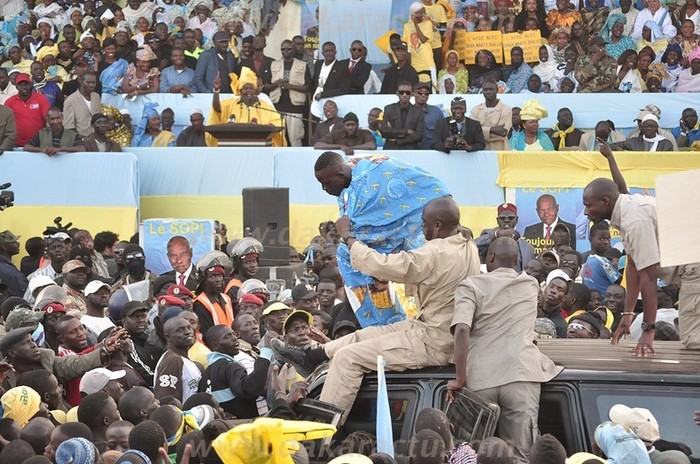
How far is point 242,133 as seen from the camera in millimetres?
17047

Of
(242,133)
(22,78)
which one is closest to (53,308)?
(242,133)

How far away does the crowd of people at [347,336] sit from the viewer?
6055 millimetres

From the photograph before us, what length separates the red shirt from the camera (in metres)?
17.5

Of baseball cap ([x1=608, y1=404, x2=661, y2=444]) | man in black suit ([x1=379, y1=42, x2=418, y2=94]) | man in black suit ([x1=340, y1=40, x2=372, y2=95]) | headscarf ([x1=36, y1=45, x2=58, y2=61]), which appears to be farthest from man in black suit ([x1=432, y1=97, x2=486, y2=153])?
baseball cap ([x1=608, y1=404, x2=661, y2=444])

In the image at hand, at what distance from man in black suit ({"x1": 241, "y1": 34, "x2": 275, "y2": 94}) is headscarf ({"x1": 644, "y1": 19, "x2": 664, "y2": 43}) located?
5.32 metres

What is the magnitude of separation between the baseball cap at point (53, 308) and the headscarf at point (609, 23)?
38.2ft

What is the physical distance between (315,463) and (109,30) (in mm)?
15570

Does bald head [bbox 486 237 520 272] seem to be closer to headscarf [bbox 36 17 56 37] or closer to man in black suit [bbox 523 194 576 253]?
man in black suit [bbox 523 194 576 253]

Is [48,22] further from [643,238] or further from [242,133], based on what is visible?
[643,238]

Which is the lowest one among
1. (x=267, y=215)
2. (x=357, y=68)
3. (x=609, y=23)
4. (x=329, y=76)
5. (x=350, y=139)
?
(x=267, y=215)

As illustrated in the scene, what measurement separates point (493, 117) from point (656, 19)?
13.4ft

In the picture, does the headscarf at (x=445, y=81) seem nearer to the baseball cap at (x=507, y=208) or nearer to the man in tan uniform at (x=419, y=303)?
the baseball cap at (x=507, y=208)

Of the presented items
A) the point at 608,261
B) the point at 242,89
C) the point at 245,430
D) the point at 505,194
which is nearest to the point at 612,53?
the point at 505,194

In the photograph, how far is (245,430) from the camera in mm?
4777
